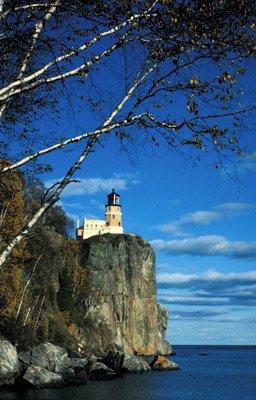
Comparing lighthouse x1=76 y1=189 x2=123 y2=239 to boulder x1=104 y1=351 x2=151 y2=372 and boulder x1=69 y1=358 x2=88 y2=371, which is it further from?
boulder x1=69 y1=358 x2=88 y2=371

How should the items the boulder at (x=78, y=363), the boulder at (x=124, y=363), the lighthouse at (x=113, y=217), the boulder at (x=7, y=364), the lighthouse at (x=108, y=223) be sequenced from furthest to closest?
1. the lighthouse at (x=113, y=217)
2. the lighthouse at (x=108, y=223)
3. the boulder at (x=124, y=363)
4. the boulder at (x=78, y=363)
5. the boulder at (x=7, y=364)

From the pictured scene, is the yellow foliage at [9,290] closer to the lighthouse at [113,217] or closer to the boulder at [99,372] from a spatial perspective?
the boulder at [99,372]

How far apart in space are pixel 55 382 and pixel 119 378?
11830 mm

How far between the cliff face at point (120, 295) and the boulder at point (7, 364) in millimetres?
24459

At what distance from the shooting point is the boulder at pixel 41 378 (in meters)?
29.7

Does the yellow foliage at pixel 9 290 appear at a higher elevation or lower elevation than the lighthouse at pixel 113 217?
lower

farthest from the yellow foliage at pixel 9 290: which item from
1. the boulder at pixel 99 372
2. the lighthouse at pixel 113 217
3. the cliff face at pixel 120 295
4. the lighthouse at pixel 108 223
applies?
the lighthouse at pixel 113 217

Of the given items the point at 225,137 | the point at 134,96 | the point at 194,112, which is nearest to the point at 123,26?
the point at 134,96

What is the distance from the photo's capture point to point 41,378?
3044 cm

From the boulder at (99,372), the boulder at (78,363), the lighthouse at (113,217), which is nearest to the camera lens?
the boulder at (99,372)

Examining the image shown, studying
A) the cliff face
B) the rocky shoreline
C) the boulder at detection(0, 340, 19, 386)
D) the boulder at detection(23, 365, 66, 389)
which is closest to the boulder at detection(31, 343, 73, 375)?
the rocky shoreline

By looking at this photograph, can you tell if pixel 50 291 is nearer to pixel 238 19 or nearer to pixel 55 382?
pixel 55 382

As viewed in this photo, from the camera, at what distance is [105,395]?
29.9 meters

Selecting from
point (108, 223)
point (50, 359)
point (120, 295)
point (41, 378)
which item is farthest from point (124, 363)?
point (108, 223)
